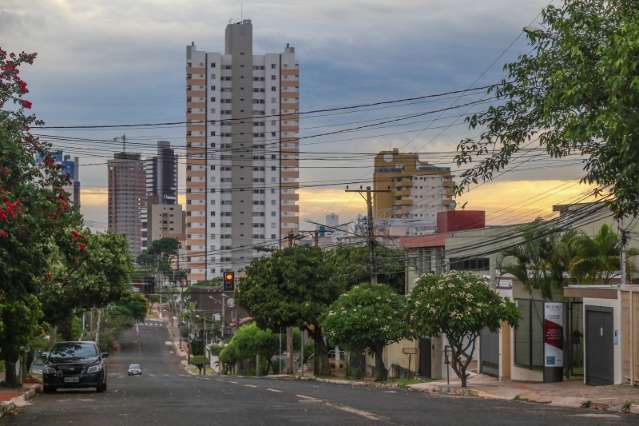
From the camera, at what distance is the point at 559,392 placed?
29000mm

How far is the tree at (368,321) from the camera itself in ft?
165

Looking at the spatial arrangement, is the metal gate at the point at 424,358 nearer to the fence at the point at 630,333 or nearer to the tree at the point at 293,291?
the tree at the point at 293,291

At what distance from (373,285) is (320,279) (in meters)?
11.9

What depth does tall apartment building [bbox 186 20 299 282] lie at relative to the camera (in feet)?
577

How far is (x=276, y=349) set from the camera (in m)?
85.8

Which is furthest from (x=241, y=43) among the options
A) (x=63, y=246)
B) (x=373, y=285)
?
(x=63, y=246)

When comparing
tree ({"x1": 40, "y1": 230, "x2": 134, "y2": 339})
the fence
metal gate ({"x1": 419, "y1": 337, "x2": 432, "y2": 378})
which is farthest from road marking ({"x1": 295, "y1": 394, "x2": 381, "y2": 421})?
metal gate ({"x1": 419, "y1": 337, "x2": 432, "y2": 378})

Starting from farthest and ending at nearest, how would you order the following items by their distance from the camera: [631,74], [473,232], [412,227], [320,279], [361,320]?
[412,227] < [320,279] < [473,232] < [361,320] < [631,74]

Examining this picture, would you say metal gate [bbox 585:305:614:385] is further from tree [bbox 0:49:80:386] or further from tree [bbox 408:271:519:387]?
tree [bbox 0:49:80:386]

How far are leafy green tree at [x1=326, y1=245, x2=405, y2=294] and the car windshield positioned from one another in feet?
134

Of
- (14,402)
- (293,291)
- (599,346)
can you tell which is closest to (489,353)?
(599,346)

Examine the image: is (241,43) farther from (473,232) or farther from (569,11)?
(569,11)

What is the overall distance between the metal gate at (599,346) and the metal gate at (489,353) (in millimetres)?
8258

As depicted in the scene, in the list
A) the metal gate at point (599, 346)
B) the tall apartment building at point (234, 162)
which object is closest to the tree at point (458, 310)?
the metal gate at point (599, 346)
